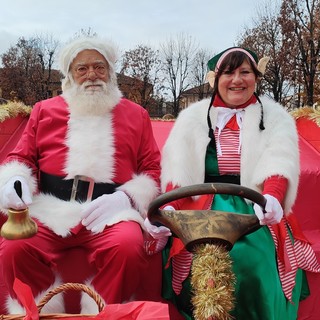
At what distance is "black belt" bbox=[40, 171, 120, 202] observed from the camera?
2.29m

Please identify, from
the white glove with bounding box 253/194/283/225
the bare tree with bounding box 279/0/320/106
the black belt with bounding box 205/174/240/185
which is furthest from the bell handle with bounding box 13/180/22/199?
the bare tree with bounding box 279/0/320/106

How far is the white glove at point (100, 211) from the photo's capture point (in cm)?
211

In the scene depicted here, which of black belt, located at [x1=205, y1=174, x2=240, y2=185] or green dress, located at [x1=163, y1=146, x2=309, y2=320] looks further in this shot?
black belt, located at [x1=205, y1=174, x2=240, y2=185]

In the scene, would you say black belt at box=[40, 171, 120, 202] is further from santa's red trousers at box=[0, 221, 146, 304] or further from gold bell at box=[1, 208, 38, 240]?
gold bell at box=[1, 208, 38, 240]

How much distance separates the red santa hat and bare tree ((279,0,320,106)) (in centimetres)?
1454

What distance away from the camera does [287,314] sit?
76.3 inches

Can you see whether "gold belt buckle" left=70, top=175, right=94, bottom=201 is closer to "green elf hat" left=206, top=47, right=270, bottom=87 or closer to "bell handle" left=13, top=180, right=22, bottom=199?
"bell handle" left=13, top=180, right=22, bottom=199

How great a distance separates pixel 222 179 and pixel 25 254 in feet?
3.42

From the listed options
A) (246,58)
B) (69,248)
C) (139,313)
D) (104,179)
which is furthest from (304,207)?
(139,313)

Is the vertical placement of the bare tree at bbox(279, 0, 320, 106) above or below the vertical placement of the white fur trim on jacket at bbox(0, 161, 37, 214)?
above

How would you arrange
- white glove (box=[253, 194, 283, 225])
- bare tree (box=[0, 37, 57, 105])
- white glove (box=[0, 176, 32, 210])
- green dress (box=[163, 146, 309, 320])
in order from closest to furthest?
white glove (box=[253, 194, 283, 225]) < green dress (box=[163, 146, 309, 320]) < white glove (box=[0, 176, 32, 210]) < bare tree (box=[0, 37, 57, 105])

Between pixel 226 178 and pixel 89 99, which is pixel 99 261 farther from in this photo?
pixel 89 99

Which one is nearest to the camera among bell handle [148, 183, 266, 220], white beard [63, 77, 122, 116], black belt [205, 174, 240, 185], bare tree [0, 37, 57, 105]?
bell handle [148, 183, 266, 220]

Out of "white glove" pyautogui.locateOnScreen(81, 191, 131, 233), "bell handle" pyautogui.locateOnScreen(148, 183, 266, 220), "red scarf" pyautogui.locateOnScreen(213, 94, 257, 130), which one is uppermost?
"red scarf" pyautogui.locateOnScreen(213, 94, 257, 130)
